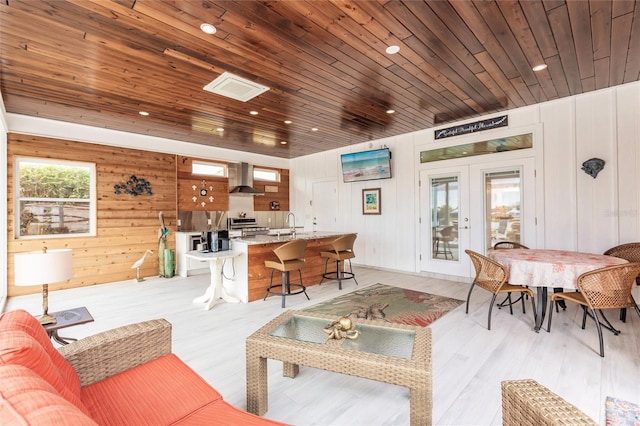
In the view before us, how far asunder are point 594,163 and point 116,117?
23.3 ft

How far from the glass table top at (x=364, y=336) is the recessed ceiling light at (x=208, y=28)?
2472 mm

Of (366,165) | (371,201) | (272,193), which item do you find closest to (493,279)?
(371,201)

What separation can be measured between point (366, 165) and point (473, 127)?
222 centimetres

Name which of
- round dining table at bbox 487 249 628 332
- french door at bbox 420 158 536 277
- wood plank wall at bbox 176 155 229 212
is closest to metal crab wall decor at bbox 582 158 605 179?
french door at bbox 420 158 536 277

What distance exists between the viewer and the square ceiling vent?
3.49 meters

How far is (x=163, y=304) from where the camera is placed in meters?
4.32

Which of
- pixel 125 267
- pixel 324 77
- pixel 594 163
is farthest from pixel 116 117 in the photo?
pixel 594 163

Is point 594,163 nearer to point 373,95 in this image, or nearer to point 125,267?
point 373,95

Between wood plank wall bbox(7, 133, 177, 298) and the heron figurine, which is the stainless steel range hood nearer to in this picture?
wood plank wall bbox(7, 133, 177, 298)

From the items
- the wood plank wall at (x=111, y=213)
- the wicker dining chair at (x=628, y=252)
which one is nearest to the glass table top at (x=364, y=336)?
the wicker dining chair at (x=628, y=252)

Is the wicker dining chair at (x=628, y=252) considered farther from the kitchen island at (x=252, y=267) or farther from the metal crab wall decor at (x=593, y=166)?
the kitchen island at (x=252, y=267)

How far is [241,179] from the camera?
7492 mm

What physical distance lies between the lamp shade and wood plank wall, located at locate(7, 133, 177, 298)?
3.98 m

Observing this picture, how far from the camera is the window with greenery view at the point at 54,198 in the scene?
489 centimetres
